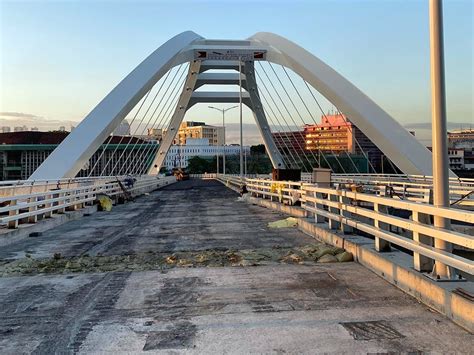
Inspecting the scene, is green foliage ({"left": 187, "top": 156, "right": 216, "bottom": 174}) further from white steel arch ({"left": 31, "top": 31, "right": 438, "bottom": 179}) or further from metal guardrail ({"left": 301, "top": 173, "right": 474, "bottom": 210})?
metal guardrail ({"left": 301, "top": 173, "right": 474, "bottom": 210})

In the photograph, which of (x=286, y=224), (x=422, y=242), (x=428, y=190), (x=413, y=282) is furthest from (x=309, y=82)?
(x=413, y=282)

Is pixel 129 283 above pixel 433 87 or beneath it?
beneath

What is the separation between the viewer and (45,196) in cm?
1487

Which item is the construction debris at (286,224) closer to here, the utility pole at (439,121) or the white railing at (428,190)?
the white railing at (428,190)

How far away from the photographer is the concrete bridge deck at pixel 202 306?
434cm

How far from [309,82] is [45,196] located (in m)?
17.7

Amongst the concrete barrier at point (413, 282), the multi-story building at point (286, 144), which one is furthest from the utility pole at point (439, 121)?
the multi-story building at point (286, 144)

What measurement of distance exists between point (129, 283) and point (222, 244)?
11.9 ft

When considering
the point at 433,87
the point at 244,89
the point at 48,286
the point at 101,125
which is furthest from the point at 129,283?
the point at 244,89

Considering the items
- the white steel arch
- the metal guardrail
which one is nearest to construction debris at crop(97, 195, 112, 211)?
the white steel arch

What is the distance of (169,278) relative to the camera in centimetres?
694

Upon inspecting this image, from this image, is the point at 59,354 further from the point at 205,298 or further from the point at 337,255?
the point at 337,255

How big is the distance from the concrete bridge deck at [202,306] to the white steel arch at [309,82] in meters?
12.4

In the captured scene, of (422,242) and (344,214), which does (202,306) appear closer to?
(422,242)
